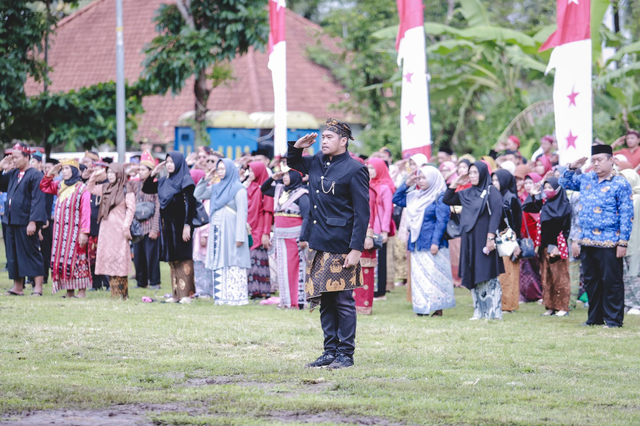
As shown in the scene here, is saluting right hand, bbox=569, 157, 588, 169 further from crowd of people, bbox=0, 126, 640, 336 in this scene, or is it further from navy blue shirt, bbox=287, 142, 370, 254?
navy blue shirt, bbox=287, 142, 370, 254

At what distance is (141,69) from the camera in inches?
1262

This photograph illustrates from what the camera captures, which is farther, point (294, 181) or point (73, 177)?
point (73, 177)

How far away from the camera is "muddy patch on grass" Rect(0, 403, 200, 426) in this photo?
536 cm

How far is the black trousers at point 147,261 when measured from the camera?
14.7 metres

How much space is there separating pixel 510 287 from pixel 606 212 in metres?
2.29

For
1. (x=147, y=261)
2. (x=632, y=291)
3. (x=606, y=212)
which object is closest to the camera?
(x=606, y=212)

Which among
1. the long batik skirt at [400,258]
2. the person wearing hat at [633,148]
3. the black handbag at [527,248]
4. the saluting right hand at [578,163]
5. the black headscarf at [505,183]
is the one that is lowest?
the long batik skirt at [400,258]

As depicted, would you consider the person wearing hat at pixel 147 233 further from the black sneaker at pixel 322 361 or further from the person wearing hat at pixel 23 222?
the black sneaker at pixel 322 361

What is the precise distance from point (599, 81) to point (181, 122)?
1241 cm

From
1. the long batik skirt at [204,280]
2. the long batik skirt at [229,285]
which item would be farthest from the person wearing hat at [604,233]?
the long batik skirt at [204,280]

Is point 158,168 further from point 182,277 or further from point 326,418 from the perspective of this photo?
point 326,418

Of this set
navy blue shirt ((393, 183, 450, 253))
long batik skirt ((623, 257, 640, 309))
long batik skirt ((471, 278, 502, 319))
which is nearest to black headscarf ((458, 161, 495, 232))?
navy blue shirt ((393, 183, 450, 253))

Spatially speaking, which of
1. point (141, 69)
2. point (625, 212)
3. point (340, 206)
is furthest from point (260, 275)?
point (141, 69)

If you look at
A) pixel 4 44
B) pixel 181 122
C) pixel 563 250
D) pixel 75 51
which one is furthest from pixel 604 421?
pixel 75 51
